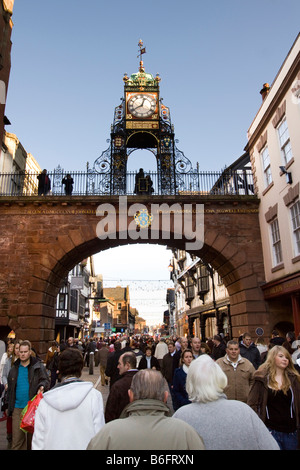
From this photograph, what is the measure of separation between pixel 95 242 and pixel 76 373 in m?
13.6

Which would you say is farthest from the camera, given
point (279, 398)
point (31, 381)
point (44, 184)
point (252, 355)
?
point (44, 184)

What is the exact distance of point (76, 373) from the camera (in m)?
3.30

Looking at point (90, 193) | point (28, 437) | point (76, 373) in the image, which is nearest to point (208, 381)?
point (76, 373)

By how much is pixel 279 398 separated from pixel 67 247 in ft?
42.7

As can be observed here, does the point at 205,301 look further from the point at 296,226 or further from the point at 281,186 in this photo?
the point at 296,226

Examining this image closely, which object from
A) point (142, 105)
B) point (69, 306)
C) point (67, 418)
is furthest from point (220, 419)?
point (69, 306)

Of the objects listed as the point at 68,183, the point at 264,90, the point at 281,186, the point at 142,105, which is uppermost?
the point at 142,105

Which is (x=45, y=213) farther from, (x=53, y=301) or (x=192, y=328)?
(x=192, y=328)

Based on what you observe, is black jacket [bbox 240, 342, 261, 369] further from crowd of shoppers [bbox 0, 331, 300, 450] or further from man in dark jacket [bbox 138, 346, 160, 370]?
man in dark jacket [bbox 138, 346, 160, 370]

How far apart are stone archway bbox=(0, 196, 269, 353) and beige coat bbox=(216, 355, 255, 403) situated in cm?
→ 991

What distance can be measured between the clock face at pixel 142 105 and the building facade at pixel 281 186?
570cm

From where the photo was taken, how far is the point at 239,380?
544 centimetres

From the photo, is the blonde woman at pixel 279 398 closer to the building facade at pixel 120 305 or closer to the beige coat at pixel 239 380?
the beige coat at pixel 239 380

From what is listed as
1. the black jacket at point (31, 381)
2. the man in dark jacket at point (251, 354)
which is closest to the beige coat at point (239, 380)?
the man in dark jacket at point (251, 354)
